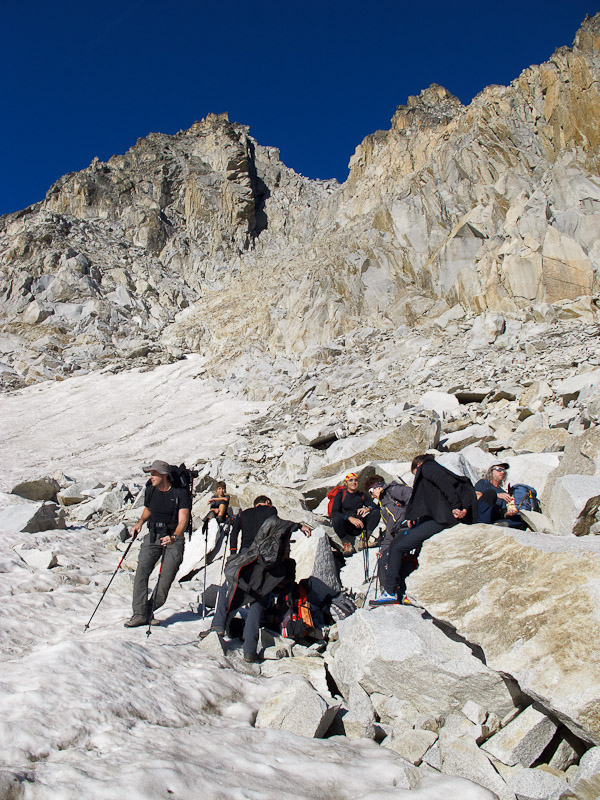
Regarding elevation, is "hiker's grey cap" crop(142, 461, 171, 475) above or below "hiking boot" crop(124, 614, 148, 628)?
above

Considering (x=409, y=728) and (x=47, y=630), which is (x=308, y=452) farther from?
(x=409, y=728)

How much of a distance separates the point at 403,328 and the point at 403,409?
13.0 m

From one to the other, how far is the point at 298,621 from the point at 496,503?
263cm

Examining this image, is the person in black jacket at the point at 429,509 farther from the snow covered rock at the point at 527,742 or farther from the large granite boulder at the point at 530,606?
the snow covered rock at the point at 527,742

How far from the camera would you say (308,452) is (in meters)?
11.4

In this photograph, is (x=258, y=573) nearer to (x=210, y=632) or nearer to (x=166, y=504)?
(x=210, y=632)

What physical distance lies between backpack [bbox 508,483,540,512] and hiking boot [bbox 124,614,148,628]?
4131mm

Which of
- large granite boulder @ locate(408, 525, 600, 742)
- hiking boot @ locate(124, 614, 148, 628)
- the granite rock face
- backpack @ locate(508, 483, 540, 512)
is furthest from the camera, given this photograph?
the granite rock face

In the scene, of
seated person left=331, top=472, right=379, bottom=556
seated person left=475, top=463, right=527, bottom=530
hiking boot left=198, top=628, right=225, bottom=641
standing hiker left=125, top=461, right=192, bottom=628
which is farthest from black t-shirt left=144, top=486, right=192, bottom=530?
seated person left=475, top=463, right=527, bottom=530

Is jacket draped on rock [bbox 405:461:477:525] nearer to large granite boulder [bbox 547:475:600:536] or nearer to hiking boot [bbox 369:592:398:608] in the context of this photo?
hiking boot [bbox 369:592:398:608]

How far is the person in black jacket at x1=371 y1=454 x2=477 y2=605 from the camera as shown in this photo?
4.05 m

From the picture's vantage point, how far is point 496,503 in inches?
208

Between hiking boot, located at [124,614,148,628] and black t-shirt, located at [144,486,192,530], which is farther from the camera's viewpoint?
black t-shirt, located at [144,486,192,530]

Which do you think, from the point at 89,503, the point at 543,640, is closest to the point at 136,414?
the point at 89,503
